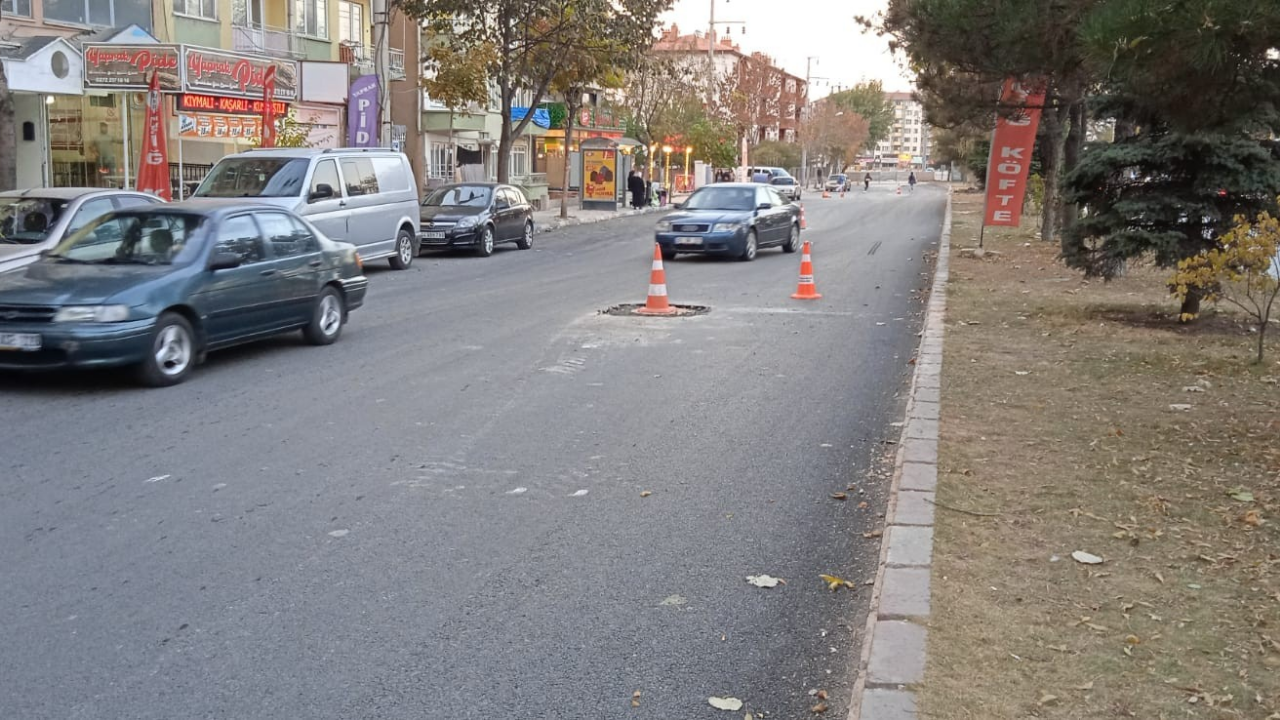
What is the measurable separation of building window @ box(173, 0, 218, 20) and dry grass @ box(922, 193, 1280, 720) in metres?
22.3

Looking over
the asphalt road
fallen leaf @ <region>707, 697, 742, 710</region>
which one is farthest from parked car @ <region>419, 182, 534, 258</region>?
fallen leaf @ <region>707, 697, 742, 710</region>

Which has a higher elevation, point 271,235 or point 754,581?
point 271,235

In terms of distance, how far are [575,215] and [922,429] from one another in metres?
35.3

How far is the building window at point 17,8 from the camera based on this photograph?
73.6 feet

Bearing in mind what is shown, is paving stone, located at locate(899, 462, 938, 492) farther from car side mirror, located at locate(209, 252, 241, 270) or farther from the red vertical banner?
the red vertical banner

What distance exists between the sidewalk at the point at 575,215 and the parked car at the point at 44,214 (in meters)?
21.8

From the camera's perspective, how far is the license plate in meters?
8.94

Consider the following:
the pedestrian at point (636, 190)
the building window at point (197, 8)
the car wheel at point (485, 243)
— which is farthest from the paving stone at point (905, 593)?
the pedestrian at point (636, 190)

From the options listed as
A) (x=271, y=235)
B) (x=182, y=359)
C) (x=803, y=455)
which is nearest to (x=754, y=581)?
(x=803, y=455)

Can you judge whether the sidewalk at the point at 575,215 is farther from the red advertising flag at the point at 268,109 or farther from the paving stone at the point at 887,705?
the paving stone at the point at 887,705

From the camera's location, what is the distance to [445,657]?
14.5 feet

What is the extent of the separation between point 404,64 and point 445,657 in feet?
125

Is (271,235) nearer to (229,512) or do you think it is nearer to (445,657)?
(229,512)

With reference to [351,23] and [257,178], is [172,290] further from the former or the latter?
[351,23]
